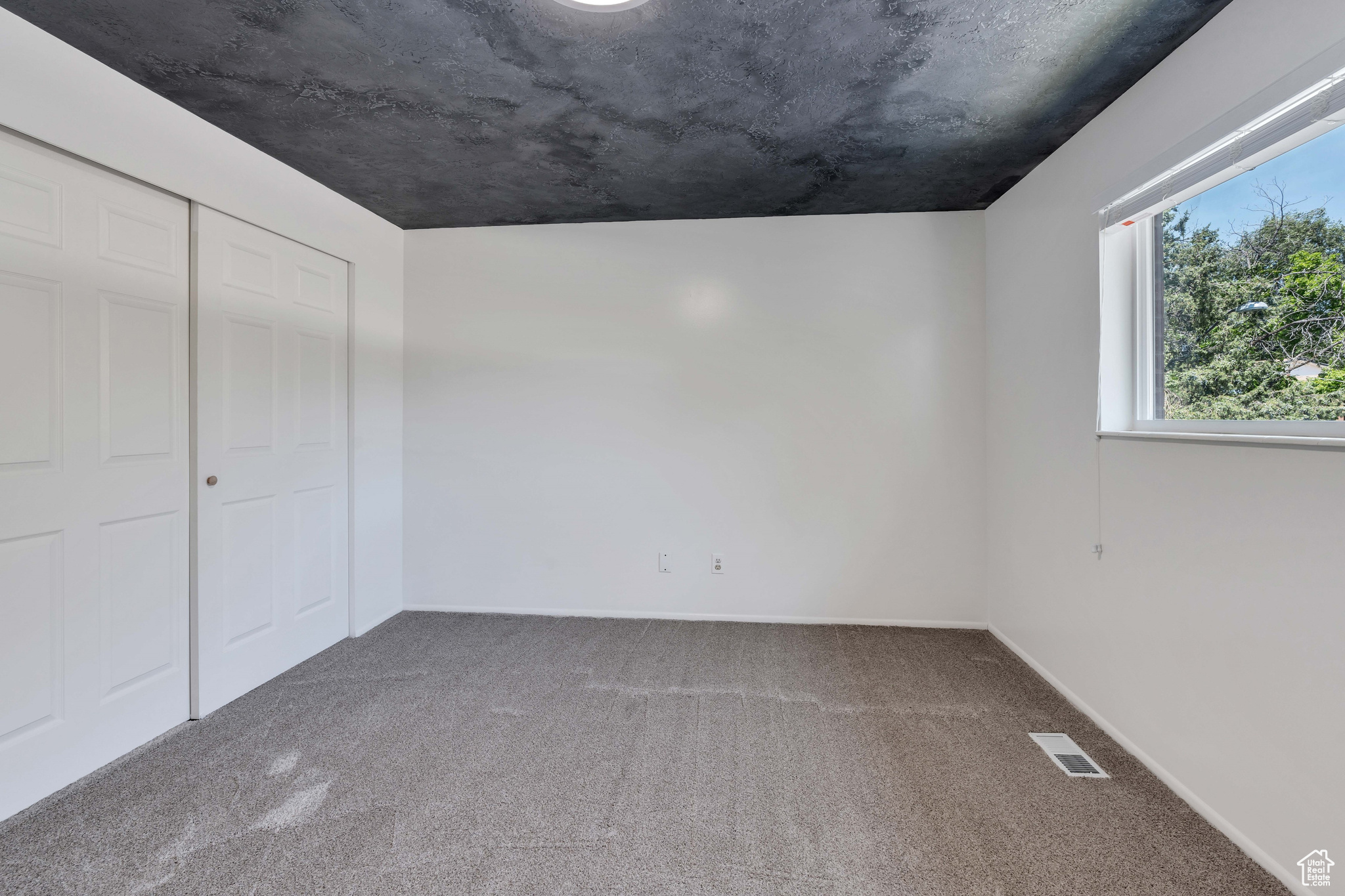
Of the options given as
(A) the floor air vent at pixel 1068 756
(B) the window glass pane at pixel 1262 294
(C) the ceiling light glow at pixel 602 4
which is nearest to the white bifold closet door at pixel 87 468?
(C) the ceiling light glow at pixel 602 4

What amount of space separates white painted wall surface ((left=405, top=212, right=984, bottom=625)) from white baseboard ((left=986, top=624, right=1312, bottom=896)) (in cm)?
95

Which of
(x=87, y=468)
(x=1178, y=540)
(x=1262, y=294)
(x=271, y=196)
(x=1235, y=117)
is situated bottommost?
(x=1178, y=540)

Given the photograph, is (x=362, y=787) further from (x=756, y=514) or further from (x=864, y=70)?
(x=864, y=70)

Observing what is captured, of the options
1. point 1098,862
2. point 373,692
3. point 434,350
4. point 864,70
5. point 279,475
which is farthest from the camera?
point 434,350

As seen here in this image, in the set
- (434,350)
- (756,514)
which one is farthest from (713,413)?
(434,350)

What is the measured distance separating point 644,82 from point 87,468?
234 cm

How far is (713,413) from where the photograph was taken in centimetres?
350

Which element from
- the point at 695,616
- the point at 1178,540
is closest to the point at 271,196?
the point at 695,616

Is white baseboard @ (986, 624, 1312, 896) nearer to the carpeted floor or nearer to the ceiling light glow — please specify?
the carpeted floor

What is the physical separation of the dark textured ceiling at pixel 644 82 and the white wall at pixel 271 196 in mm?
87

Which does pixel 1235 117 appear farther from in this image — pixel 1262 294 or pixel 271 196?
pixel 271 196

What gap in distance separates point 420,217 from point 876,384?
2.91m

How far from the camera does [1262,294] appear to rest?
5.53ft

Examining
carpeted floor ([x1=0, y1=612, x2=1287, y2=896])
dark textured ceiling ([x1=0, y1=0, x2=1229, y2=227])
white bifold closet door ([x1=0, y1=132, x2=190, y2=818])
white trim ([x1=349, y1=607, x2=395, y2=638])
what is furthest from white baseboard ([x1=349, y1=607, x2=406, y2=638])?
dark textured ceiling ([x1=0, y1=0, x2=1229, y2=227])
